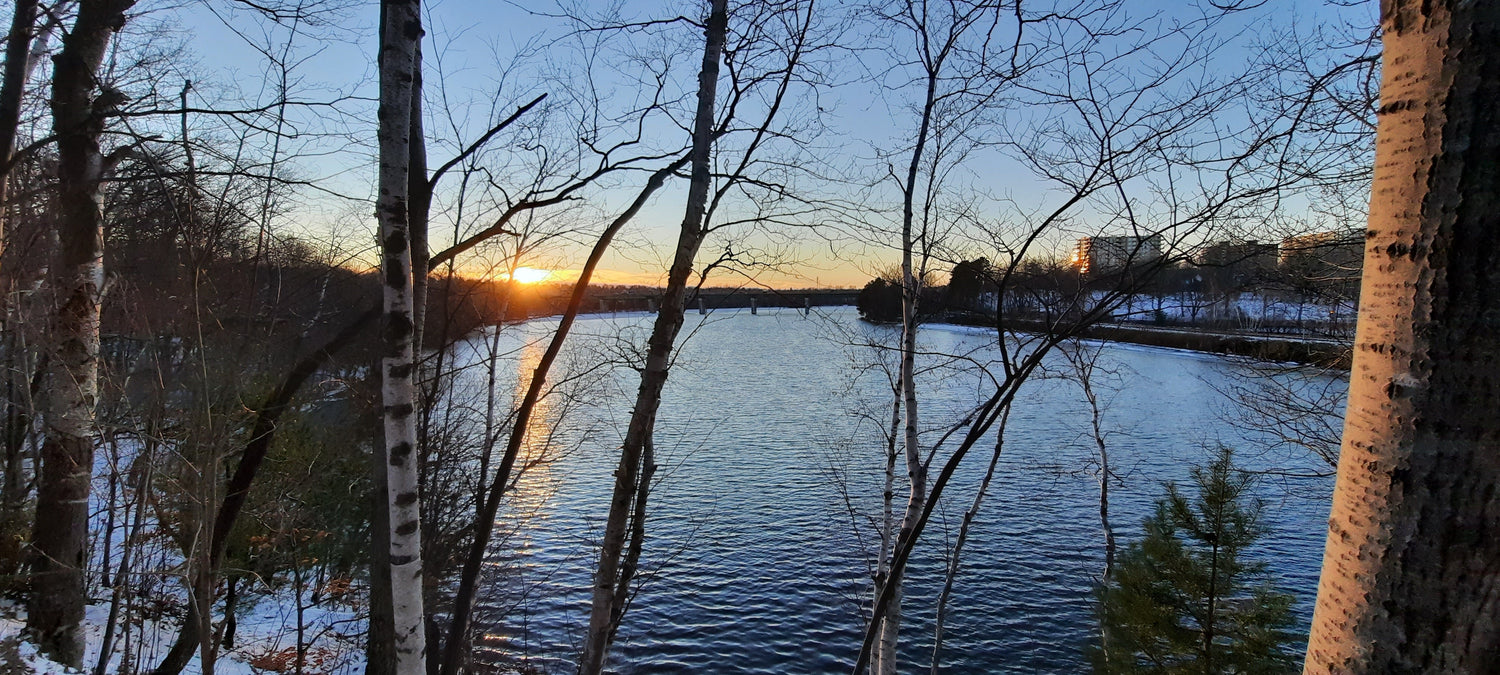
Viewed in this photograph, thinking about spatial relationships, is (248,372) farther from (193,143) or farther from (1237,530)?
(1237,530)

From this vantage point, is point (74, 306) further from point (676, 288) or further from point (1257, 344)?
point (1257, 344)

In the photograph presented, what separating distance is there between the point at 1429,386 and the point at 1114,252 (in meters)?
2.53

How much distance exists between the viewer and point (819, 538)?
52.0ft

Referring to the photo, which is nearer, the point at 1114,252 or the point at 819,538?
the point at 1114,252

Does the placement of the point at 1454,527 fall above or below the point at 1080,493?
above

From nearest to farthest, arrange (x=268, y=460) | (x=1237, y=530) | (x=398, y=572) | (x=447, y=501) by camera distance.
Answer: (x=398, y=572) → (x=1237, y=530) → (x=268, y=460) → (x=447, y=501)

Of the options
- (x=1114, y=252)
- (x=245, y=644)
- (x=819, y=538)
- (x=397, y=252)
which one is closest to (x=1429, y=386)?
(x=1114, y=252)

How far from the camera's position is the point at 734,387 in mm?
33594

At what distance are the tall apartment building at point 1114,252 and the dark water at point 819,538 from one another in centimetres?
308

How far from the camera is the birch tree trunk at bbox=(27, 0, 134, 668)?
253 inches

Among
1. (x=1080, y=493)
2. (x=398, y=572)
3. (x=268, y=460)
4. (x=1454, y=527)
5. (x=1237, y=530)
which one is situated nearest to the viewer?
(x=1454, y=527)

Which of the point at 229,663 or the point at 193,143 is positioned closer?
the point at 193,143

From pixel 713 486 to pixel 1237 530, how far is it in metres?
13.1

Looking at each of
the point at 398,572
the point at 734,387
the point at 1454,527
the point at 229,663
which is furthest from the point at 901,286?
the point at 734,387
